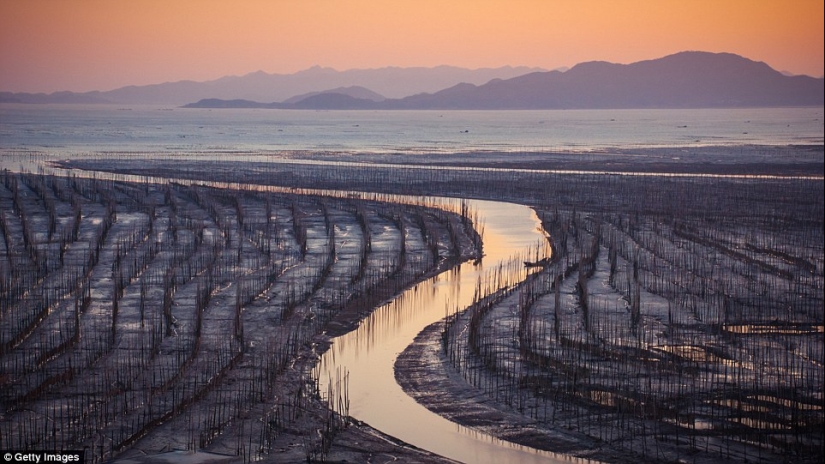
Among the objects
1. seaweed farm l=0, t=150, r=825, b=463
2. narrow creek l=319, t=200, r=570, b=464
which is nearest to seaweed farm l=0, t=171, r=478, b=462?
seaweed farm l=0, t=150, r=825, b=463

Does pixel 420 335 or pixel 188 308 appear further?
pixel 188 308

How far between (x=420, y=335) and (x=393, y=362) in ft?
5.24

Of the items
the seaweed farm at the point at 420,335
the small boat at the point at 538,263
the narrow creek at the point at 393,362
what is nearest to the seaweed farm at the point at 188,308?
the seaweed farm at the point at 420,335

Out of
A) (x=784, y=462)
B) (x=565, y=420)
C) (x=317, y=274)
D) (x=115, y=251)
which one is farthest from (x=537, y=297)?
(x=115, y=251)

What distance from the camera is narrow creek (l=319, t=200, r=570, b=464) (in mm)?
11812

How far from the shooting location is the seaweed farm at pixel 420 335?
11.8m

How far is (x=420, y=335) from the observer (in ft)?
55.6

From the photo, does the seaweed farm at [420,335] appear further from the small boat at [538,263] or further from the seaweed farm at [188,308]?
the small boat at [538,263]

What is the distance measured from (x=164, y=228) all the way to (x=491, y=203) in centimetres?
1432

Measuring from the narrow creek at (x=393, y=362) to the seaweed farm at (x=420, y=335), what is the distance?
0.89ft

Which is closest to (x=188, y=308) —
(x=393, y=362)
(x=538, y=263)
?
(x=393, y=362)

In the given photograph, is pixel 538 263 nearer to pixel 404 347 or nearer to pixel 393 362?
pixel 404 347

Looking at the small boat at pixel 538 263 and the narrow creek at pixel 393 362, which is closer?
the narrow creek at pixel 393 362

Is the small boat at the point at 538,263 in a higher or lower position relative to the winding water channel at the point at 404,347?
higher
